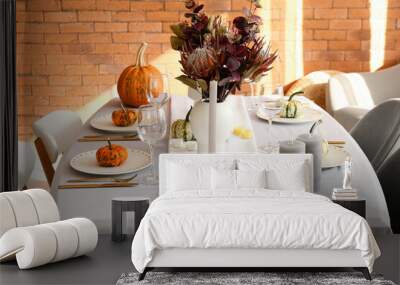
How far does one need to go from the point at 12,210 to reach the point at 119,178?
1.88ft

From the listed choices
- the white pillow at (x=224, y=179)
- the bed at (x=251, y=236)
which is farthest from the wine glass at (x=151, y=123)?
the bed at (x=251, y=236)

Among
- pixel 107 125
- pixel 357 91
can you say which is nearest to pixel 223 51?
pixel 107 125

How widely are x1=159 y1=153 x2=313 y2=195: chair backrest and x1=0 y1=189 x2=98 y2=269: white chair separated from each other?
0.42 meters

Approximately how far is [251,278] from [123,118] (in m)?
1.51

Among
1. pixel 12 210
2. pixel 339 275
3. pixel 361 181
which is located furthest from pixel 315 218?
pixel 12 210

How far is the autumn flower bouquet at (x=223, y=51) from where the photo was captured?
3.82 metres

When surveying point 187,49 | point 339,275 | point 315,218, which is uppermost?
point 187,49

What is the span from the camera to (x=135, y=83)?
4773 mm

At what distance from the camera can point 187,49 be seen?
155 inches

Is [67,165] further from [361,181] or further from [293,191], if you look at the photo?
[361,181]

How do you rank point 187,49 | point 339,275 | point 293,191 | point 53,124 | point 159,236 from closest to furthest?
1. point 159,236
2. point 339,275
3. point 293,191
4. point 187,49
5. point 53,124

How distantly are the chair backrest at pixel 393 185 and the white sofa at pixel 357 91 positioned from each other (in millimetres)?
2563

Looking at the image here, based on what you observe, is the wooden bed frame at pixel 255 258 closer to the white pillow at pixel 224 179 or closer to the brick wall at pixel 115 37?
the white pillow at pixel 224 179

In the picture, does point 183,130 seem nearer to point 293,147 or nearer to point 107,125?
point 293,147
